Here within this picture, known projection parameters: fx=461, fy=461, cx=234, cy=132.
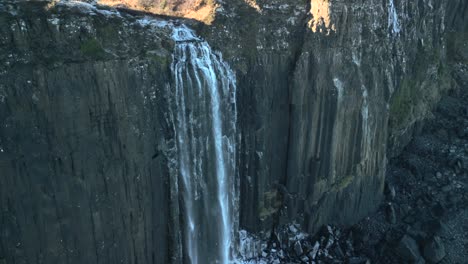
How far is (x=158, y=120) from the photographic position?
12.9m

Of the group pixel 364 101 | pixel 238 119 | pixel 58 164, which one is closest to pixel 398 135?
pixel 364 101

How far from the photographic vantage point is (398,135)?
21.8 metres

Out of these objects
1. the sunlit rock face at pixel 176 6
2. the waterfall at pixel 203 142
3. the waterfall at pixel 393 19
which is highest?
the sunlit rock face at pixel 176 6

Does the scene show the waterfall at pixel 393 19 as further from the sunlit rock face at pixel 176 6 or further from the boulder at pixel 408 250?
the boulder at pixel 408 250

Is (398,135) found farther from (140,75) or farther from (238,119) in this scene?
(140,75)

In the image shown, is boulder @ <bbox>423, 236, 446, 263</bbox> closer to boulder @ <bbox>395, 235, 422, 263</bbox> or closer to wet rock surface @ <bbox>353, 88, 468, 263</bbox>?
wet rock surface @ <bbox>353, 88, 468, 263</bbox>

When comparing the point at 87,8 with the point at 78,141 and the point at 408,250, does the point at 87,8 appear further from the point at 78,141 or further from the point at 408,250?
the point at 408,250

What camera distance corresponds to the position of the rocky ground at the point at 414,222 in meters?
16.7

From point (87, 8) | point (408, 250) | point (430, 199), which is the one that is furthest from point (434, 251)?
point (87, 8)

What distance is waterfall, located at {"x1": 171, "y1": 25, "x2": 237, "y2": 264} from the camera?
13.4 metres

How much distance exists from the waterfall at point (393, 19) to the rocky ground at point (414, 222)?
629 cm

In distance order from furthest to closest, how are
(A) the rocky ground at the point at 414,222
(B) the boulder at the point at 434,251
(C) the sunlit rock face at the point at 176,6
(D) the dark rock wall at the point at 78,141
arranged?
1. (A) the rocky ground at the point at 414,222
2. (B) the boulder at the point at 434,251
3. (C) the sunlit rock face at the point at 176,6
4. (D) the dark rock wall at the point at 78,141

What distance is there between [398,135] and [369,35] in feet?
21.6

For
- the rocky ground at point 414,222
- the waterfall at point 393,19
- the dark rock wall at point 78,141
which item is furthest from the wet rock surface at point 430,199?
the dark rock wall at point 78,141
